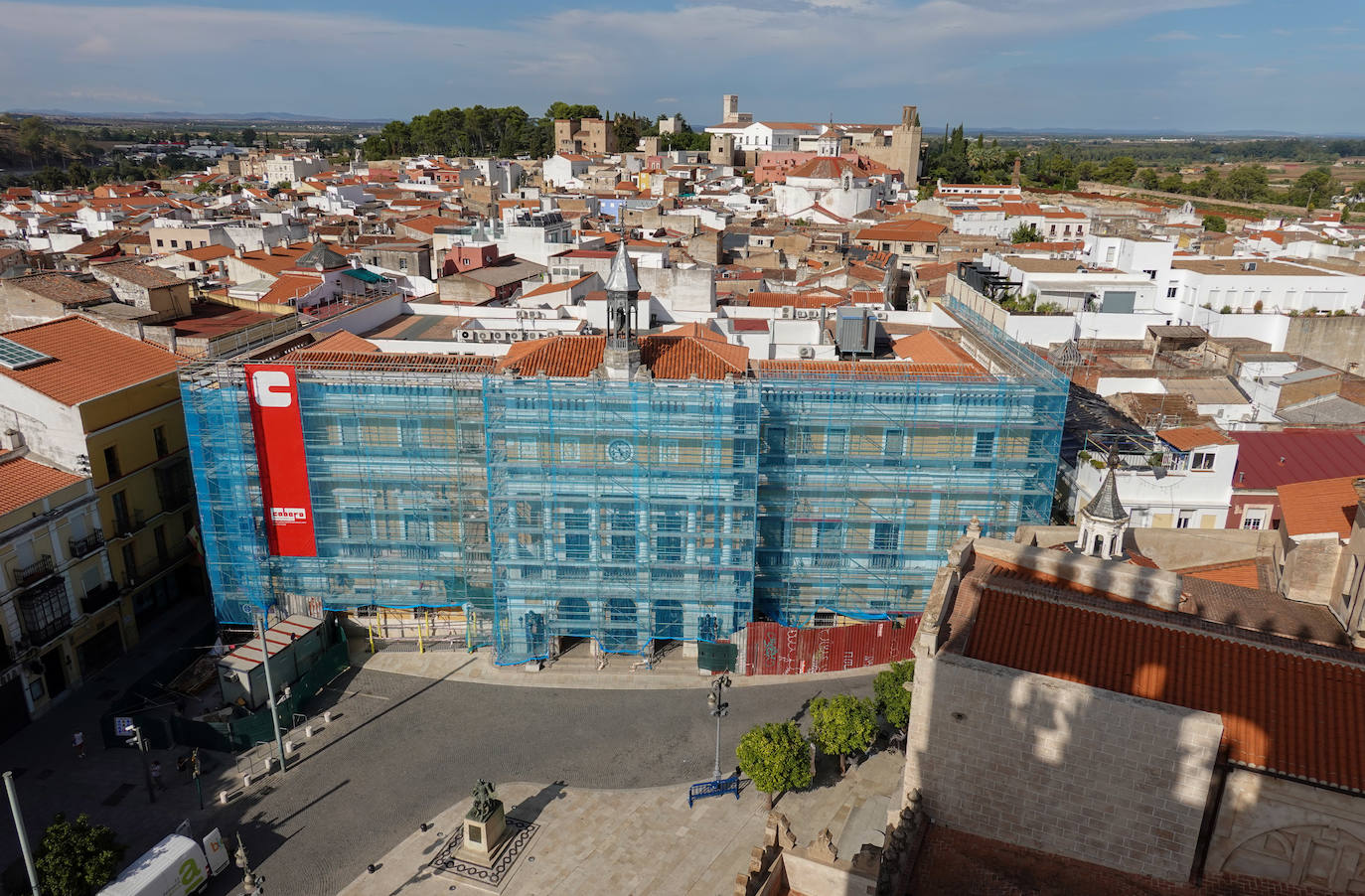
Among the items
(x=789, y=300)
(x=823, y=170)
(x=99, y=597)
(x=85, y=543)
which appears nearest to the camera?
(x=85, y=543)

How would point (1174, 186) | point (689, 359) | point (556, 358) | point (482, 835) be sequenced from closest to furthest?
1. point (482, 835)
2. point (689, 359)
3. point (556, 358)
4. point (1174, 186)

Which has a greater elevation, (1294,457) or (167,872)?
(1294,457)

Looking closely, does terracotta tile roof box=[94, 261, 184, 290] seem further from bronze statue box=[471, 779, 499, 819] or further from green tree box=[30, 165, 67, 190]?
green tree box=[30, 165, 67, 190]

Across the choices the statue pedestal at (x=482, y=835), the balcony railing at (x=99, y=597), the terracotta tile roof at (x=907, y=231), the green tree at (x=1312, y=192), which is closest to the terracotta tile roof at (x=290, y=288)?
the balcony railing at (x=99, y=597)

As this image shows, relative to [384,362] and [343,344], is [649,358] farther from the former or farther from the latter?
[343,344]

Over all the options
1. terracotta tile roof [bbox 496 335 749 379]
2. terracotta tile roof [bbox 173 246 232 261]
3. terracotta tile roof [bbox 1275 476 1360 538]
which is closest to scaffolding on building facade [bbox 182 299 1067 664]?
terracotta tile roof [bbox 496 335 749 379]

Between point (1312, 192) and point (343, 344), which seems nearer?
point (343, 344)

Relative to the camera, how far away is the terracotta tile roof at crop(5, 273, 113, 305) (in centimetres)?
3962

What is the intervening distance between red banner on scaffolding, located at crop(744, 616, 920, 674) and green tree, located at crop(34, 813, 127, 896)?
18197 millimetres

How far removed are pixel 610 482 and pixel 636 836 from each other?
34.5 ft

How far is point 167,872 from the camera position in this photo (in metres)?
20.6

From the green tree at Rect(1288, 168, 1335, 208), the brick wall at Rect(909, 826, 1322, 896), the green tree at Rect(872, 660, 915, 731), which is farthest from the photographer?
the green tree at Rect(1288, 168, 1335, 208)

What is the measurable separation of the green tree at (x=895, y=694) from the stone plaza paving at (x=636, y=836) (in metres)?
1.59

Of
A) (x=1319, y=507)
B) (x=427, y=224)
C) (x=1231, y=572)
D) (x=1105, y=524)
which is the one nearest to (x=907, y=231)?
(x=427, y=224)
